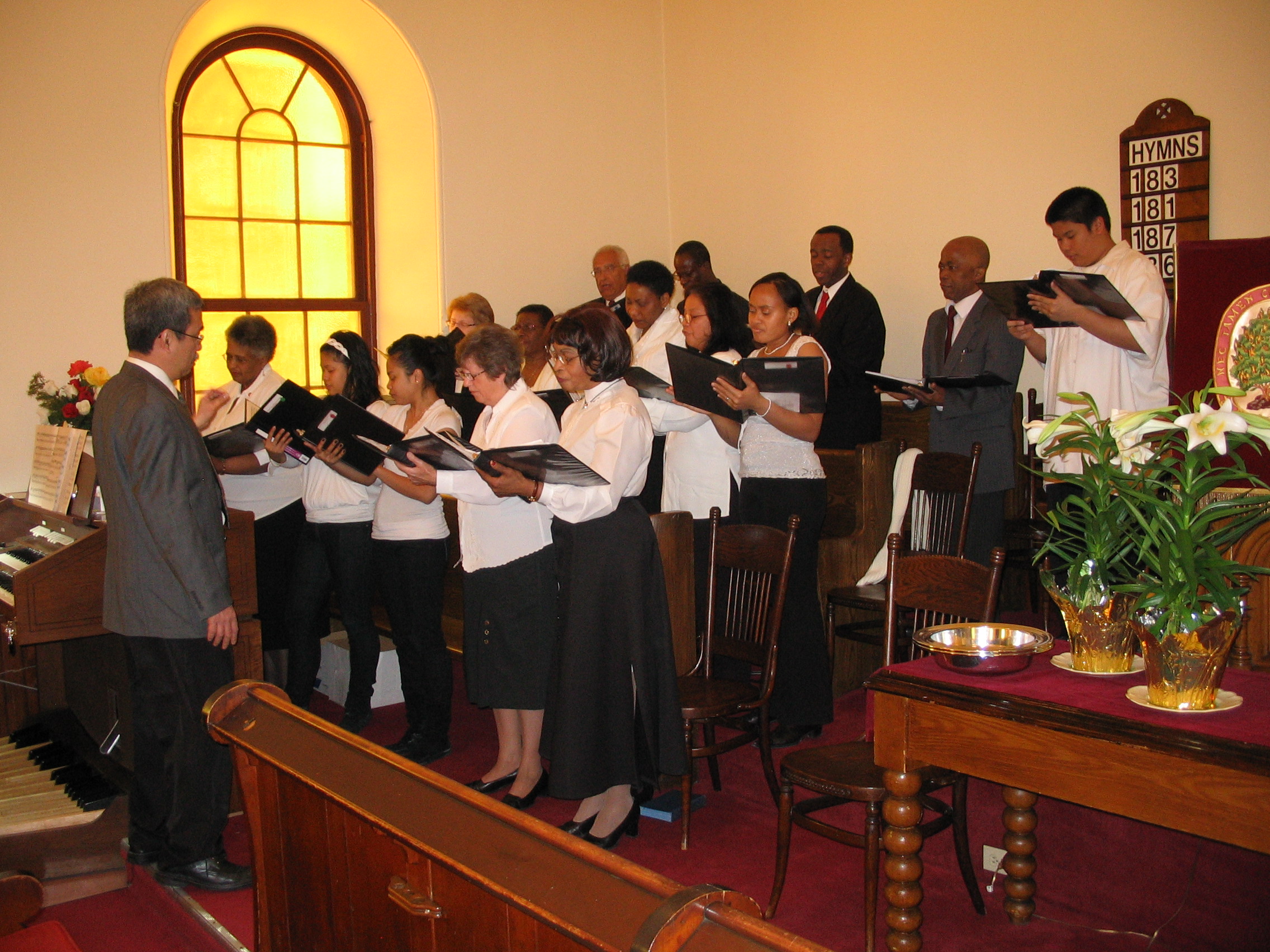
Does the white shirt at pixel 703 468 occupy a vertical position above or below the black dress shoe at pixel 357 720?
above

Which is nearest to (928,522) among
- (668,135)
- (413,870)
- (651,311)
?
(651,311)

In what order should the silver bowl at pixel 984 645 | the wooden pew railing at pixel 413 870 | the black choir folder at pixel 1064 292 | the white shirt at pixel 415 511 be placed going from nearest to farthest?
the wooden pew railing at pixel 413 870, the silver bowl at pixel 984 645, the black choir folder at pixel 1064 292, the white shirt at pixel 415 511

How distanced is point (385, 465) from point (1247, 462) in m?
→ 2.62

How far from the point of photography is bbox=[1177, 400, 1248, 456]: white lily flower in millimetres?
1718

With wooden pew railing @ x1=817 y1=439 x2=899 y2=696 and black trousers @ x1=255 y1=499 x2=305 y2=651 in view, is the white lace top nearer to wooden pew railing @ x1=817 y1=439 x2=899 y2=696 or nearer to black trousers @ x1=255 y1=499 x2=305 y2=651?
wooden pew railing @ x1=817 y1=439 x2=899 y2=696

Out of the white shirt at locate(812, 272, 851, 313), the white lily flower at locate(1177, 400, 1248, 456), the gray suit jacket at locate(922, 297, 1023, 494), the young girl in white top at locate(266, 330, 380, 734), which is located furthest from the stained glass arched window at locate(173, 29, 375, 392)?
the white lily flower at locate(1177, 400, 1248, 456)

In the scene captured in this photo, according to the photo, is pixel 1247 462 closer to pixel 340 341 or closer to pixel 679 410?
pixel 679 410

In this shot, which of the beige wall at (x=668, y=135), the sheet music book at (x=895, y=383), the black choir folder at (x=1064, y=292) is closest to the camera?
the black choir folder at (x=1064, y=292)

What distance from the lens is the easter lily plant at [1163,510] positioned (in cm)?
181

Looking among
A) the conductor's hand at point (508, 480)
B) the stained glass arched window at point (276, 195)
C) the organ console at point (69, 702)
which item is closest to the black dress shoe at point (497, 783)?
the organ console at point (69, 702)

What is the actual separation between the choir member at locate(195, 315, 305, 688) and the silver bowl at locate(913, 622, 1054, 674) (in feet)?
8.95

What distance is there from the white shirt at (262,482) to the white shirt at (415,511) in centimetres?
52

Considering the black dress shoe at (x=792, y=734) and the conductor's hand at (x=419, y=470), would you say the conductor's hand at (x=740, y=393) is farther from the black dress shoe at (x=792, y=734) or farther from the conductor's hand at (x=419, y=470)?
the black dress shoe at (x=792, y=734)

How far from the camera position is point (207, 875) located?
10.1ft
